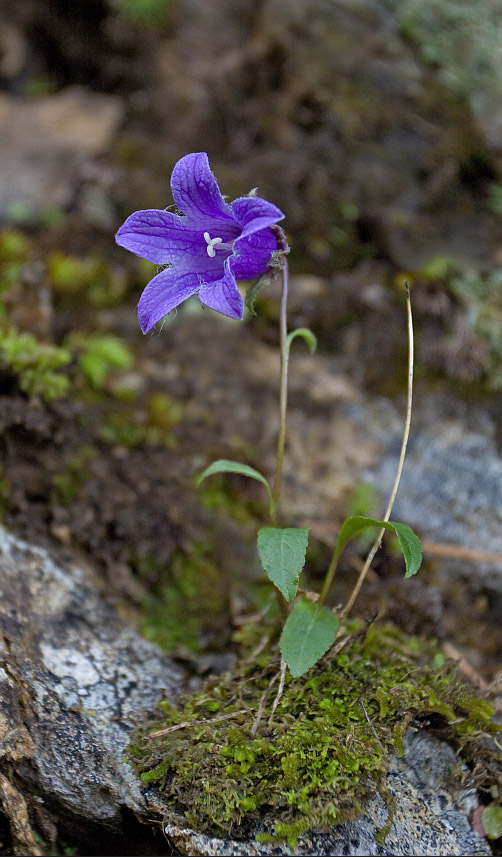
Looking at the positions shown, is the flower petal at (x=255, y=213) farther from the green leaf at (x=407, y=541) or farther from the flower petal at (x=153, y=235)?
the green leaf at (x=407, y=541)

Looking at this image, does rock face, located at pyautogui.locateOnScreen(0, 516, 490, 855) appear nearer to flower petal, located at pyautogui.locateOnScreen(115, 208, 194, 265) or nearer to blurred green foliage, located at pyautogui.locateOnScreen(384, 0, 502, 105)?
flower petal, located at pyautogui.locateOnScreen(115, 208, 194, 265)

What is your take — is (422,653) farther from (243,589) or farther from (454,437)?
(454,437)

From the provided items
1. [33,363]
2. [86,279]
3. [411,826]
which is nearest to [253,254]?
[33,363]

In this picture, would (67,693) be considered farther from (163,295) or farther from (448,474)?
(448,474)

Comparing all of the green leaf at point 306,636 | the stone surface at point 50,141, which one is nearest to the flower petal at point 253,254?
the green leaf at point 306,636

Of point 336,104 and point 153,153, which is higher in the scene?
point 336,104

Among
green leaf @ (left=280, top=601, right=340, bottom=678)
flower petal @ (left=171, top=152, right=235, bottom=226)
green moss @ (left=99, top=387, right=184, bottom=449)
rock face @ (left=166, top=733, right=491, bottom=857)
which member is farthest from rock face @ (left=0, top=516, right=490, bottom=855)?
flower petal @ (left=171, top=152, right=235, bottom=226)

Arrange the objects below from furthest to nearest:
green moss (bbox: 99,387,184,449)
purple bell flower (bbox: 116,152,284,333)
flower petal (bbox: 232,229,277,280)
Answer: green moss (bbox: 99,387,184,449)
flower petal (bbox: 232,229,277,280)
purple bell flower (bbox: 116,152,284,333)

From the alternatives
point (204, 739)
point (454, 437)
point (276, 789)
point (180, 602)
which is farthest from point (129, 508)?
point (454, 437)
